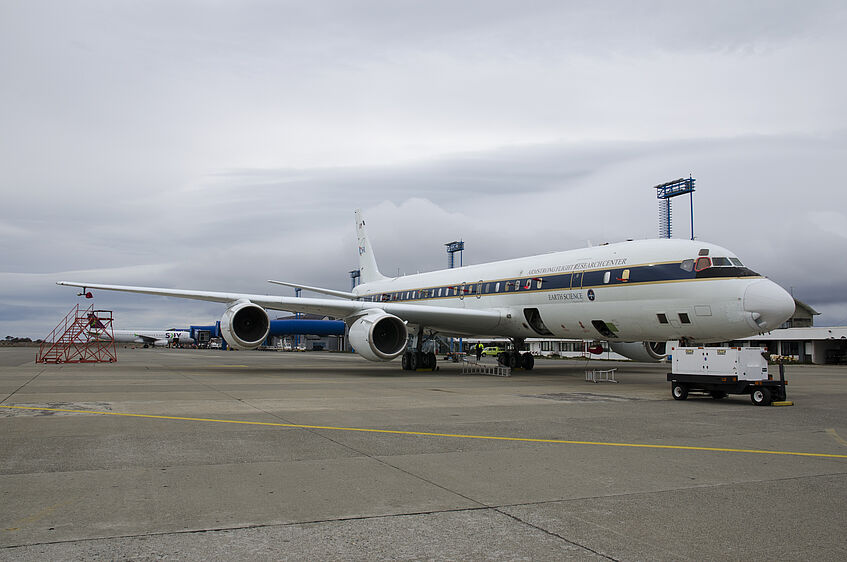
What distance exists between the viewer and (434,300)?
88.5 ft

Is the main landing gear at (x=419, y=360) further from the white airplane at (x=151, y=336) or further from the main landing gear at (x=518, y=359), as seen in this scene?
the white airplane at (x=151, y=336)

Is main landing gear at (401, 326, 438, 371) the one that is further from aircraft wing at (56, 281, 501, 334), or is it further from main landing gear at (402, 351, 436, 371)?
aircraft wing at (56, 281, 501, 334)

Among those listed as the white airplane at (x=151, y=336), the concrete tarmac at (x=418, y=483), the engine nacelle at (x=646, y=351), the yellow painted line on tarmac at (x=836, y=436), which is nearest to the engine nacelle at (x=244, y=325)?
the concrete tarmac at (x=418, y=483)

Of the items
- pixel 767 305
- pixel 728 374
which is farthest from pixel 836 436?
pixel 767 305

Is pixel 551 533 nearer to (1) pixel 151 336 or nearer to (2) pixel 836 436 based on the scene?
(2) pixel 836 436

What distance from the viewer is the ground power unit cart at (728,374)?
12.9 metres

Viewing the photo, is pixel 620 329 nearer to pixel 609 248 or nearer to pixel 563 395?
pixel 609 248

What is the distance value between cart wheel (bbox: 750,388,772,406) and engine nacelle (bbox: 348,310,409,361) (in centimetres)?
1058

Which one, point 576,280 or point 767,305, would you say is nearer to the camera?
point 767,305

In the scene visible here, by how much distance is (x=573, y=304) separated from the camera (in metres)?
19.4

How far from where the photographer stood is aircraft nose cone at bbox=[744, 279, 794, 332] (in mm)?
14742

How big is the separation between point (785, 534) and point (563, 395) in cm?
1034

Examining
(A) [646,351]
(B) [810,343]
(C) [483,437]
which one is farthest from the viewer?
(B) [810,343]

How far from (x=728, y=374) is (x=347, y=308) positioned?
12676 mm
